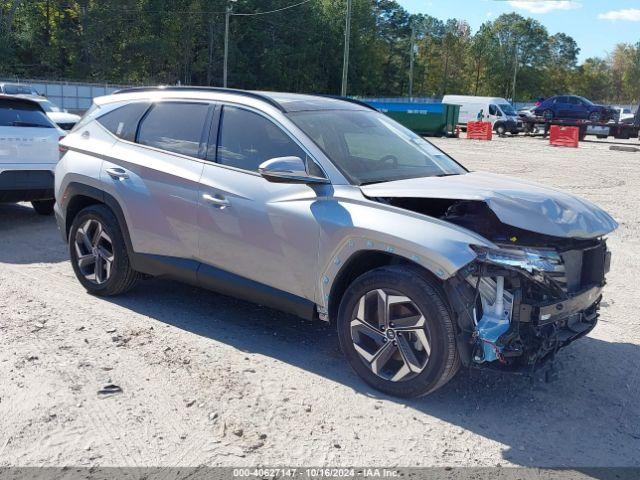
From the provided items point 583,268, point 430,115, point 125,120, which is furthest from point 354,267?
point 430,115

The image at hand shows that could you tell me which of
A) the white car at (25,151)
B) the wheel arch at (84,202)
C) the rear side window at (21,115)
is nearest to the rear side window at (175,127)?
the wheel arch at (84,202)

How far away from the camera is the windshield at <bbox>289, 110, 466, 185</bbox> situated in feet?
15.0

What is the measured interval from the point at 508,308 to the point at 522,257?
0.30m

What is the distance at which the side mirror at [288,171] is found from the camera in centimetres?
425

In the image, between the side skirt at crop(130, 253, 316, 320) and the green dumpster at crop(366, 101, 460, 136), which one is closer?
the side skirt at crop(130, 253, 316, 320)

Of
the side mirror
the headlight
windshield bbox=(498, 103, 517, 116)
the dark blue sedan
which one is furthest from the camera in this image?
windshield bbox=(498, 103, 517, 116)

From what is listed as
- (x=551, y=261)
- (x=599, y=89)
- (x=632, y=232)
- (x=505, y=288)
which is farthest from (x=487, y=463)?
(x=599, y=89)

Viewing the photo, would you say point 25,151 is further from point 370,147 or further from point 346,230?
point 346,230

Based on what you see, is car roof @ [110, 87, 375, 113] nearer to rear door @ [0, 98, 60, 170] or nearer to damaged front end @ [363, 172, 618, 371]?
damaged front end @ [363, 172, 618, 371]

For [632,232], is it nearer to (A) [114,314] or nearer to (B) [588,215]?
(B) [588,215]

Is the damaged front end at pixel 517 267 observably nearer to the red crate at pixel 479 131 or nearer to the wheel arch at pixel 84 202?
the wheel arch at pixel 84 202

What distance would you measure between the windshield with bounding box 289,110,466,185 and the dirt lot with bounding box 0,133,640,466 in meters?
1.34

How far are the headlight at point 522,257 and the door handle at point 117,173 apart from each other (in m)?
3.03

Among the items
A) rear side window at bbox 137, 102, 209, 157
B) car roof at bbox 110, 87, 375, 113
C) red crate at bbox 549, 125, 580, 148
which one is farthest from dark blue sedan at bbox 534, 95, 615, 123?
rear side window at bbox 137, 102, 209, 157
